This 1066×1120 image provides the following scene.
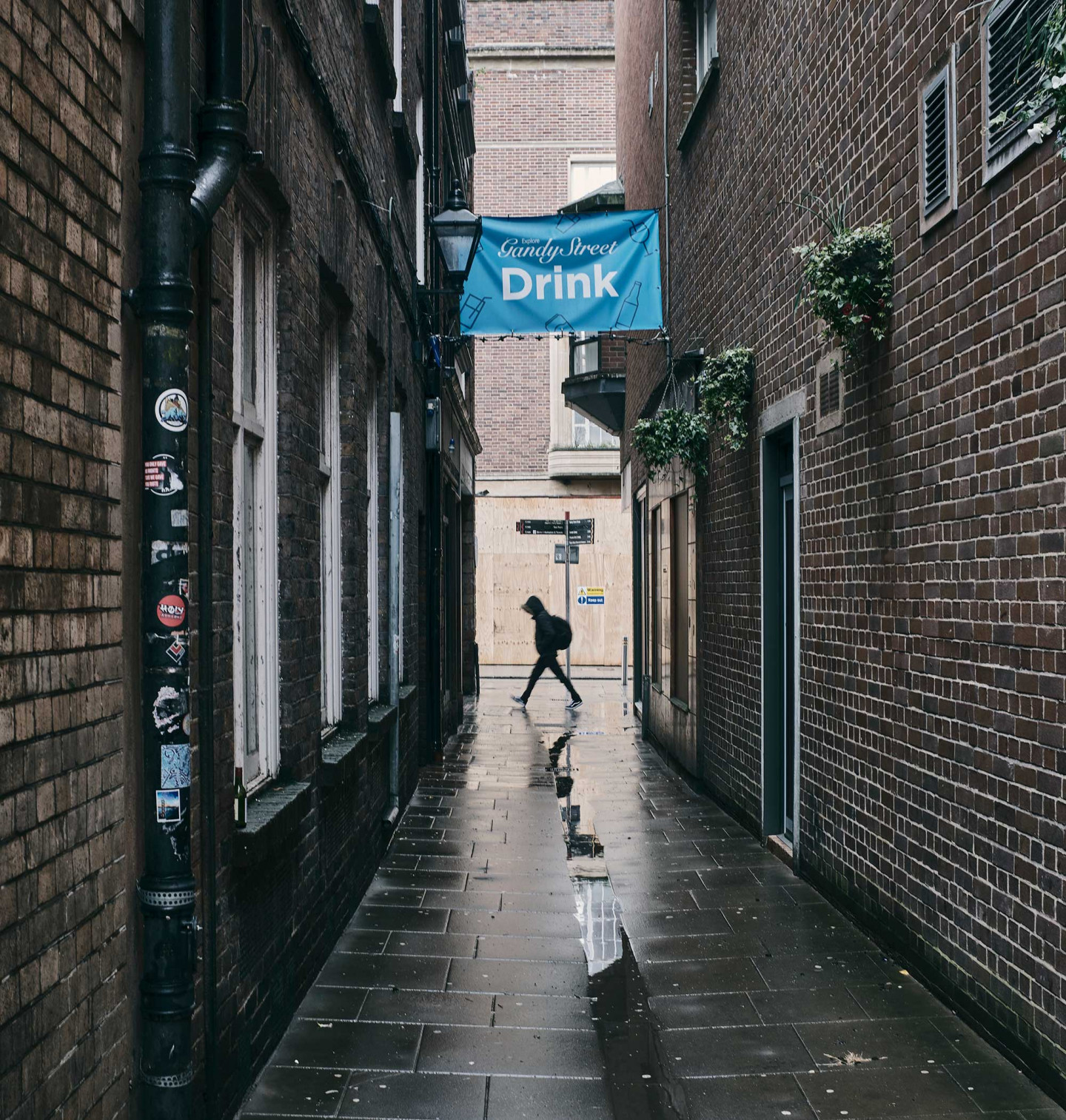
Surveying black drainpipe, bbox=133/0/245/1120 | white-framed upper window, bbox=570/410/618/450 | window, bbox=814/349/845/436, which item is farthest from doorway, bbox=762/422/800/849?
white-framed upper window, bbox=570/410/618/450

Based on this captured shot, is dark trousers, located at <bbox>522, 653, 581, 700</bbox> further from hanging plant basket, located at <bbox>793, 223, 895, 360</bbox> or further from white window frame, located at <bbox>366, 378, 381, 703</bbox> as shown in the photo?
hanging plant basket, located at <bbox>793, 223, 895, 360</bbox>

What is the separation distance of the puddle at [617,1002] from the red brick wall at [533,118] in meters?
20.8

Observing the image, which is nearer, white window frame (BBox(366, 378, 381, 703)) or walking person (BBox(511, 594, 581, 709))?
white window frame (BBox(366, 378, 381, 703))

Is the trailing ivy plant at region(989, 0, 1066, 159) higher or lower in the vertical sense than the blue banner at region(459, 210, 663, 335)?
lower

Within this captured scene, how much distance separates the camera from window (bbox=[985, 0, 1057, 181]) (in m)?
4.33

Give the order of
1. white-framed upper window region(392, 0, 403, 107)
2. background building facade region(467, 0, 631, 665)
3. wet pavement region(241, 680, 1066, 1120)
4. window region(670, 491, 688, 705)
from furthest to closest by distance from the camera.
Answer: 1. background building facade region(467, 0, 631, 665)
2. window region(670, 491, 688, 705)
3. white-framed upper window region(392, 0, 403, 107)
4. wet pavement region(241, 680, 1066, 1120)

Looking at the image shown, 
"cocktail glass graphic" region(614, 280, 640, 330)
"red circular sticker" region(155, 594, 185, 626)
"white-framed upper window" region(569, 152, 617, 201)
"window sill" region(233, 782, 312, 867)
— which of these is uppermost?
"white-framed upper window" region(569, 152, 617, 201)

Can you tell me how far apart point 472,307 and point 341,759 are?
240 inches

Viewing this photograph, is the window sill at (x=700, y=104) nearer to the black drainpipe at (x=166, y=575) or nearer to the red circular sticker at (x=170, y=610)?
the black drainpipe at (x=166, y=575)

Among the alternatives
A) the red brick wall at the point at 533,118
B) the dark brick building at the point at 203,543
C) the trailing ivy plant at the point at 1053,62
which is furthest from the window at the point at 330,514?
the red brick wall at the point at 533,118

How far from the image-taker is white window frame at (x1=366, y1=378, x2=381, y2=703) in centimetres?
825

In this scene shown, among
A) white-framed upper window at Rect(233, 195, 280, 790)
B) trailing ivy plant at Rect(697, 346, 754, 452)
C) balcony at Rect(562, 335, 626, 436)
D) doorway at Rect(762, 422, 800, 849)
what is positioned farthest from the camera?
balcony at Rect(562, 335, 626, 436)

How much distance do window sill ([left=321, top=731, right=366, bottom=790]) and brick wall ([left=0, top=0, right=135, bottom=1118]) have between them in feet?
8.70

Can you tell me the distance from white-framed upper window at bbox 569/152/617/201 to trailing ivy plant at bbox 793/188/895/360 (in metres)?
23.8
